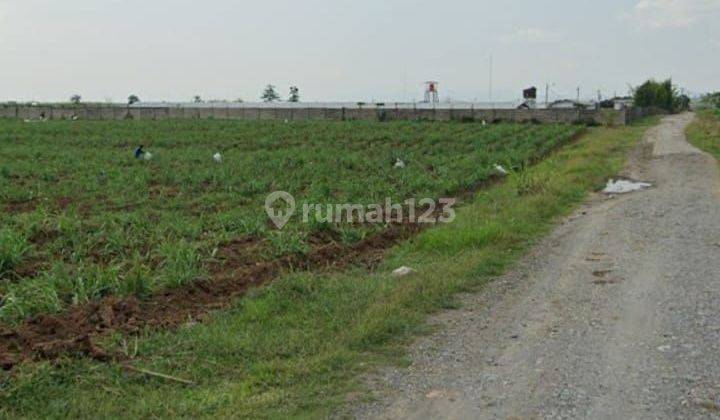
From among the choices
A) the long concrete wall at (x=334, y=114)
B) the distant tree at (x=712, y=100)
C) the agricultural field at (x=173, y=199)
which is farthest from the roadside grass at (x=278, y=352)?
the distant tree at (x=712, y=100)

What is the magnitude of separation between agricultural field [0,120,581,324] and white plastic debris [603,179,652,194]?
2.69 meters

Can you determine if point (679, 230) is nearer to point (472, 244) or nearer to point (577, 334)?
point (472, 244)

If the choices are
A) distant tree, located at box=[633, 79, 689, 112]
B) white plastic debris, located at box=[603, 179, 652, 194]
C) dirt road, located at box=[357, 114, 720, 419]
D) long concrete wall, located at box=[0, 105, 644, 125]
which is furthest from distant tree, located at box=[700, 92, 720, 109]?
dirt road, located at box=[357, 114, 720, 419]

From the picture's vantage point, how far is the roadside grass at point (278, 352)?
421cm

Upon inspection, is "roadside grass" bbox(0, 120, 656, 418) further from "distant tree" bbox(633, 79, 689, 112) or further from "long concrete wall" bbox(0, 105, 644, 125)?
"distant tree" bbox(633, 79, 689, 112)

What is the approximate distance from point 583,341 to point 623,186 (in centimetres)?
1079

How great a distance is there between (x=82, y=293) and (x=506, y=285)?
161 inches

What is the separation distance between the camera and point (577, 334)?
5.56 meters

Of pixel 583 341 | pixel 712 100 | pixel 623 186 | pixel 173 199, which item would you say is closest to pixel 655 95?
pixel 712 100

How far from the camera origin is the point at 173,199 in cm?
1205

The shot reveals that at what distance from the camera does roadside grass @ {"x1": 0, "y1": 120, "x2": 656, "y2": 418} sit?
13.8 feet

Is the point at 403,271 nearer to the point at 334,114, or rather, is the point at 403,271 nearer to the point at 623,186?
the point at 623,186

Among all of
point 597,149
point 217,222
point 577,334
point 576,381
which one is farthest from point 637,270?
point 597,149

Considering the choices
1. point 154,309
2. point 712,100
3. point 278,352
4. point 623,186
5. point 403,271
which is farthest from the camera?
point 712,100
